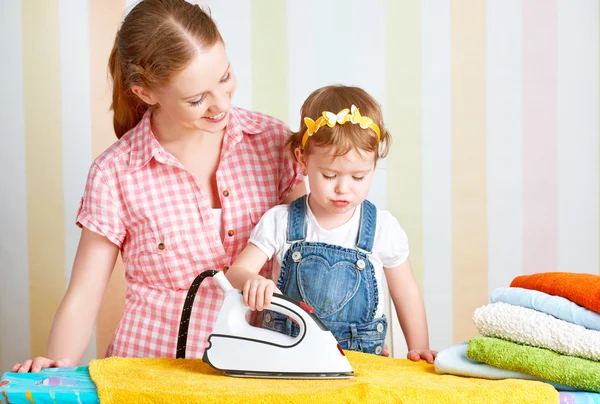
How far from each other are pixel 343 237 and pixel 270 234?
0.56 ft

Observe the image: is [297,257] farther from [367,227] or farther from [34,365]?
[34,365]

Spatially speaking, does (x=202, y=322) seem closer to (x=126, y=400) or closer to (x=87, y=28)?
(x=126, y=400)

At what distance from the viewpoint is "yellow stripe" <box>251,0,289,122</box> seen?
8.86 ft

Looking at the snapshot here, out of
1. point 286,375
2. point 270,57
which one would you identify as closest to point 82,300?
→ point 286,375

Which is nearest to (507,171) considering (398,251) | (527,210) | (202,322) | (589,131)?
(527,210)

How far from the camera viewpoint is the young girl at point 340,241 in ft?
5.63

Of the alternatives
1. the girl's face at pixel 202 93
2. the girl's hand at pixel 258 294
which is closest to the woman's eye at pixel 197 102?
the girl's face at pixel 202 93

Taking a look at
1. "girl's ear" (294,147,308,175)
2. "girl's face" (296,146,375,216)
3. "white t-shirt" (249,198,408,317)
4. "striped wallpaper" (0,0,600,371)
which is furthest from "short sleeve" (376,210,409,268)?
"striped wallpaper" (0,0,600,371)

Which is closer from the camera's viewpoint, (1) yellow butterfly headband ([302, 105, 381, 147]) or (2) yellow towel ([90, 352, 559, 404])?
(2) yellow towel ([90, 352, 559, 404])

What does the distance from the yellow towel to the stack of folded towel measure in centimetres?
3

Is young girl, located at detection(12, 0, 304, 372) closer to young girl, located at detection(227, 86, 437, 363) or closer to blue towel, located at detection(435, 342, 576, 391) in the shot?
young girl, located at detection(227, 86, 437, 363)

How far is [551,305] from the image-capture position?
1.35 meters

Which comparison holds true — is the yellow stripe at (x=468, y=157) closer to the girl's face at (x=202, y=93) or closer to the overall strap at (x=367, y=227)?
the overall strap at (x=367, y=227)

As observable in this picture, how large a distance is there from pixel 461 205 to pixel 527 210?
24cm
